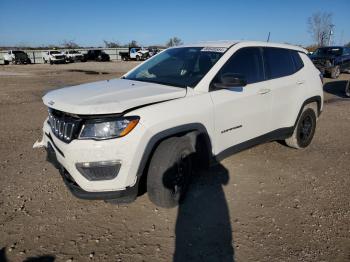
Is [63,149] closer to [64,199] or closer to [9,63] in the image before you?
[64,199]

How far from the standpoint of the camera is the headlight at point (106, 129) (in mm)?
2850

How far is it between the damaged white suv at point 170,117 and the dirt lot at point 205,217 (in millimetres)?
364

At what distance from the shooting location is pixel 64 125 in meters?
3.03

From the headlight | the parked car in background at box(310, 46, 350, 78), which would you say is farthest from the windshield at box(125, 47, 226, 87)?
the parked car in background at box(310, 46, 350, 78)

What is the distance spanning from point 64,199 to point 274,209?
2.38 m

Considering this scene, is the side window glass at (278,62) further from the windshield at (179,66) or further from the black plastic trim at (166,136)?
the black plastic trim at (166,136)

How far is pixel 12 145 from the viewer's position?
554 centimetres

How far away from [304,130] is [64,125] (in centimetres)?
392

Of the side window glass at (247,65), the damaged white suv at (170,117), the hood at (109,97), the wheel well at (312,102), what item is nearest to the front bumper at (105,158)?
the damaged white suv at (170,117)

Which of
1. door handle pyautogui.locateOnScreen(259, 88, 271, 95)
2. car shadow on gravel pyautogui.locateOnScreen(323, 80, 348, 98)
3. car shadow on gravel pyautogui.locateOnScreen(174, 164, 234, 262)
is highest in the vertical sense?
door handle pyautogui.locateOnScreen(259, 88, 271, 95)

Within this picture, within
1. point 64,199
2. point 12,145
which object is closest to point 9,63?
point 12,145

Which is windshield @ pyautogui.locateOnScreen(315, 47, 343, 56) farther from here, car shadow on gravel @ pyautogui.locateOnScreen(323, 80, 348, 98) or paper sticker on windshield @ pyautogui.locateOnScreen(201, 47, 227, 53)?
paper sticker on windshield @ pyautogui.locateOnScreen(201, 47, 227, 53)

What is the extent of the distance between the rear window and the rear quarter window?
0.08 metres

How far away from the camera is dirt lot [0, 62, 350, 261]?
286 cm
